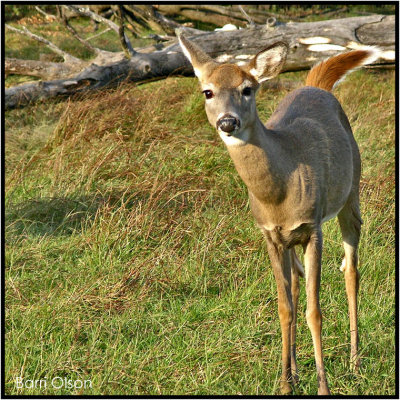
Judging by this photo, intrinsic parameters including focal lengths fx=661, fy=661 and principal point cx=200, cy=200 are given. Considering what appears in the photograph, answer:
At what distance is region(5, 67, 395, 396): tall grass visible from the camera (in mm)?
3285

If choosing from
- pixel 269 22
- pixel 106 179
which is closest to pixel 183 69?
pixel 269 22

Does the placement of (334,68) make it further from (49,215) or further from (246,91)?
(49,215)

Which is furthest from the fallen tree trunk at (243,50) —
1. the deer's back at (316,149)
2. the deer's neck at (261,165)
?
the deer's neck at (261,165)

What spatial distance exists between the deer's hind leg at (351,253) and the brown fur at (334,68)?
837 mm

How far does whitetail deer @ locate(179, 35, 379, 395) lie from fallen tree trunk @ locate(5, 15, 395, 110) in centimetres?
391

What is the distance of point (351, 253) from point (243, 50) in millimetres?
4224

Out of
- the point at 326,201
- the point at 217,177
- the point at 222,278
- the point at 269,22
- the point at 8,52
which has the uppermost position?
the point at 8,52

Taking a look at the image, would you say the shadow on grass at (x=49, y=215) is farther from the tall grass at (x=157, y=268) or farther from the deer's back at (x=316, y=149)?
the deer's back at (x=316, y=149)

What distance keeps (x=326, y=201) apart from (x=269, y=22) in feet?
15.4

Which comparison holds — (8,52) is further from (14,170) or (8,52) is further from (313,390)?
(313,390)

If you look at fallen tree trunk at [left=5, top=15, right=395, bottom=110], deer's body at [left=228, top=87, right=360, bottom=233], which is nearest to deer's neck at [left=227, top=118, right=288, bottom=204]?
deer's body at [left=228, top=87, right=360, bottom=233]

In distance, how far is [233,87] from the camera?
10.2 feet

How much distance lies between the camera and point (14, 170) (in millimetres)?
5766

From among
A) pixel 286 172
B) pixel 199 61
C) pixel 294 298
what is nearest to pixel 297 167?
pixel 286 172
